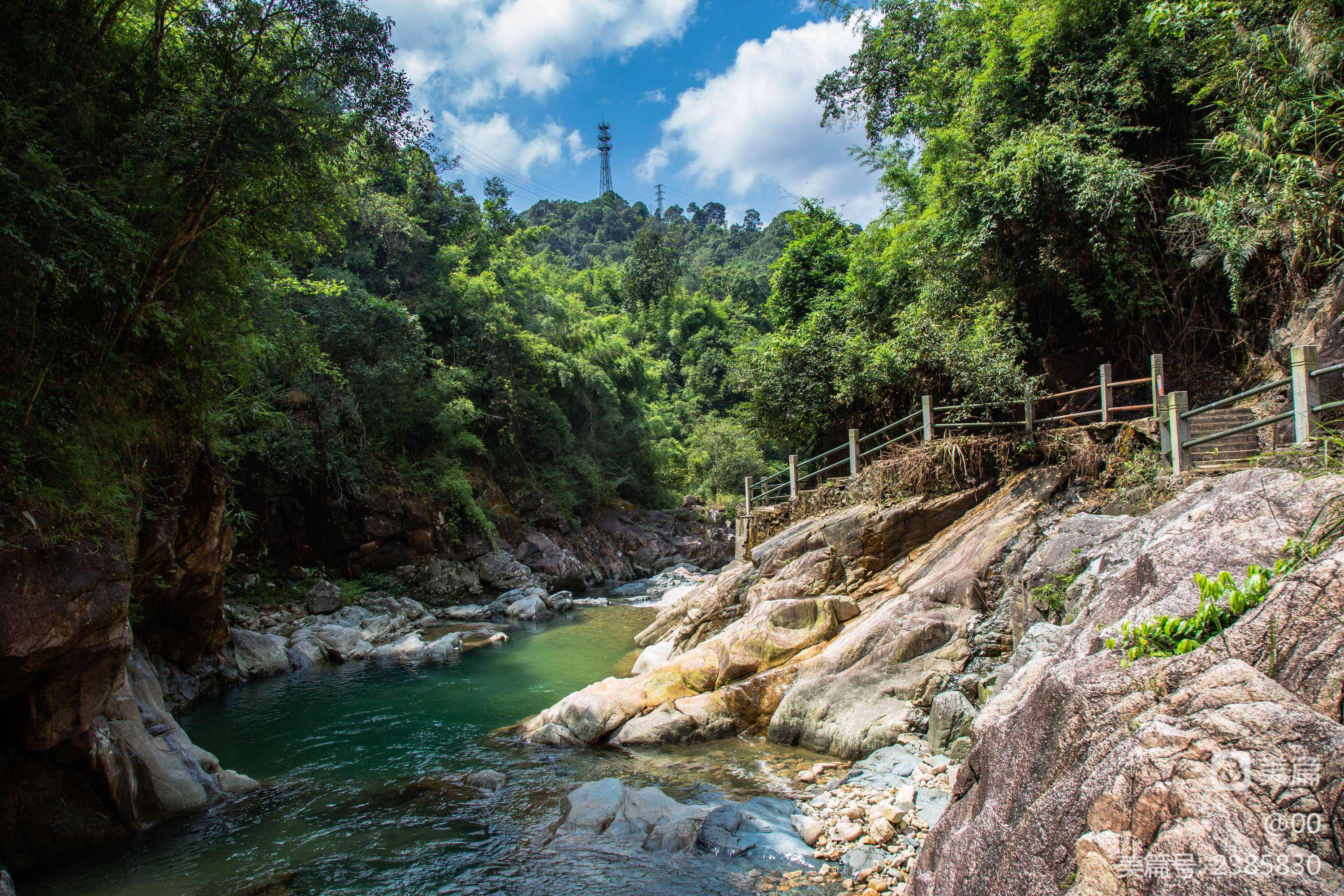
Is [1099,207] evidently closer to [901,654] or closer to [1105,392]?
[1105,392]

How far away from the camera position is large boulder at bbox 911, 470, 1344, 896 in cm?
202

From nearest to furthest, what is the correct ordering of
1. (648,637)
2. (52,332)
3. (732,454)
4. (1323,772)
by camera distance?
(1323,772) → (52,332) → (648,637) → (732,454)

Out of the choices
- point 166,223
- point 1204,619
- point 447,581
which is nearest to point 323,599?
point 447,581

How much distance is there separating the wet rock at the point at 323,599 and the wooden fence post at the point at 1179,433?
1639 cm

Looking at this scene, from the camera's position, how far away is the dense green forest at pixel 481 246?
6.12 m

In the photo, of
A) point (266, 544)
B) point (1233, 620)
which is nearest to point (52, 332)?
point (1233, 620)

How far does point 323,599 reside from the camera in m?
16.5

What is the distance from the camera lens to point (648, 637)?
1381 centimetres

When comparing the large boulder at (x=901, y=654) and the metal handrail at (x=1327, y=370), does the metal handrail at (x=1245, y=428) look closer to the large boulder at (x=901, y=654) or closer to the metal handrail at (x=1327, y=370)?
the metal handrail at (x=1327, y=370)

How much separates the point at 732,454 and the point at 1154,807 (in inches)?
1365

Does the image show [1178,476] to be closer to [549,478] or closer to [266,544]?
[266,544]

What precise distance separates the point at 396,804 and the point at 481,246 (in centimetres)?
2347

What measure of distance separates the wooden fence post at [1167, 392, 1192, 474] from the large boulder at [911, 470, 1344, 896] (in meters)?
3.41

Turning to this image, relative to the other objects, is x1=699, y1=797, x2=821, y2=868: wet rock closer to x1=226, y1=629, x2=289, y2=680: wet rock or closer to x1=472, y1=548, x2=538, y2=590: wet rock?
x1=226, y1=629, x2=289, y2=680: wet rock
